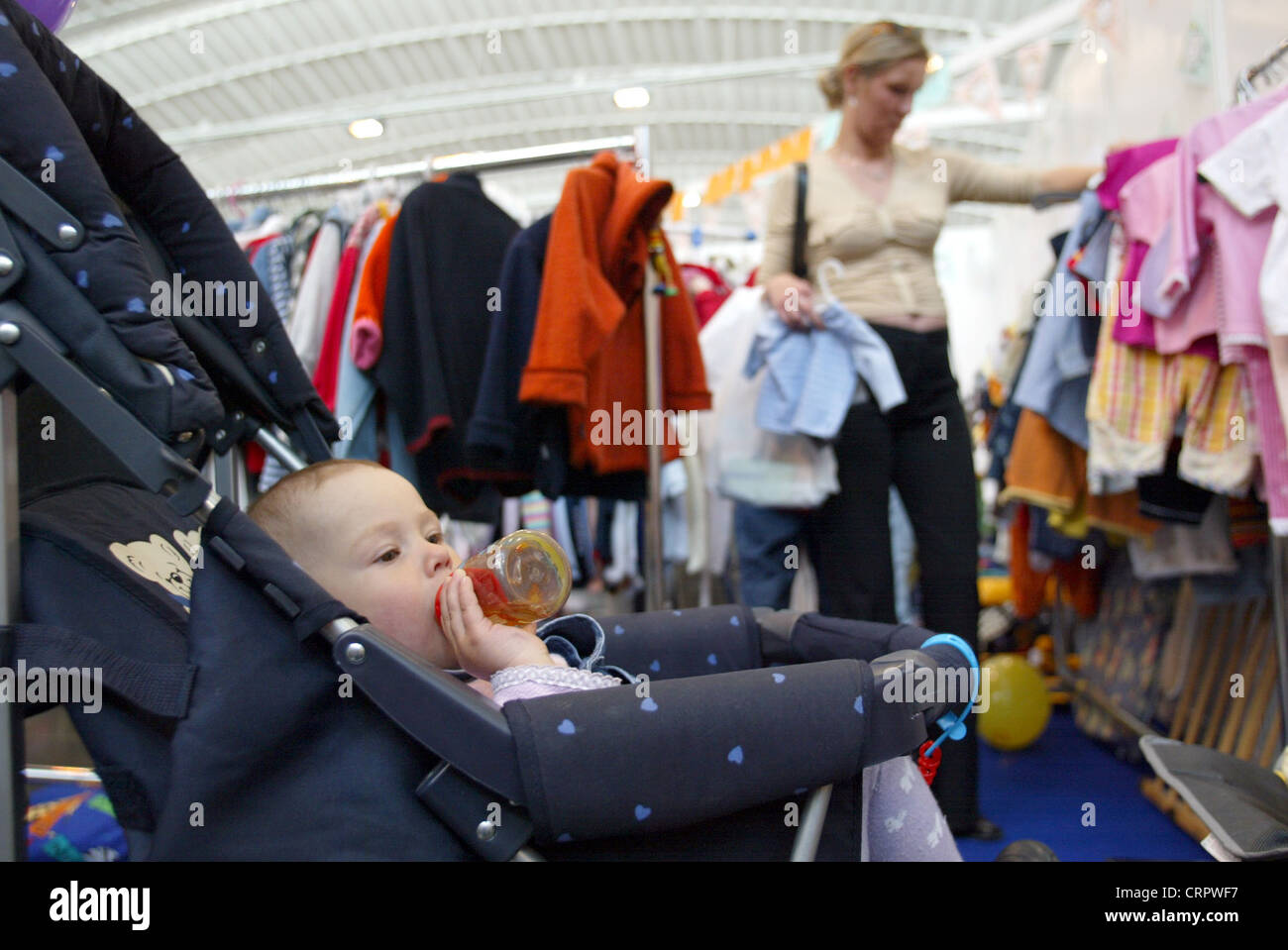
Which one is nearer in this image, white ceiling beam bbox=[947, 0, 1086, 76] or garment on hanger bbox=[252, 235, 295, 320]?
garment on hanger bbox=[252, 235, 295, 320]

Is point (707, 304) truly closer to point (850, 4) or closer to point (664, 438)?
point (664, 438)

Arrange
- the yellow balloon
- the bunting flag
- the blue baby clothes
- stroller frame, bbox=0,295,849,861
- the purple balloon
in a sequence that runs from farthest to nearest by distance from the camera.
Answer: the bunting flag, the yellow balloon, the blue baby clothes, the purple balloon, stroller frame, bbox=0,295,849,861

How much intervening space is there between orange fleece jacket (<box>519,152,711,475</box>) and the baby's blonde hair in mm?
885

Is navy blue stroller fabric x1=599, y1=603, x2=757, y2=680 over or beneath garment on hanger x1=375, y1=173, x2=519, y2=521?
beneath

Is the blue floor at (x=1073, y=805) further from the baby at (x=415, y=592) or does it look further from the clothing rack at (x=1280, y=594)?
the baby at (x=415, y=592)

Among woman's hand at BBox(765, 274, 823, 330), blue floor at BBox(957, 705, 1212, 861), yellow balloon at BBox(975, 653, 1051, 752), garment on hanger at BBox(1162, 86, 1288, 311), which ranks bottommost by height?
blue floor at BBox(957, 705, 1212, 861)

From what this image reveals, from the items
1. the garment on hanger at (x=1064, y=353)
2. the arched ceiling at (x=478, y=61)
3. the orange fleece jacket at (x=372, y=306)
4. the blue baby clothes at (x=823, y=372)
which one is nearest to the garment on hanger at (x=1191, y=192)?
the garment on hanger at (x=1064, y=353)

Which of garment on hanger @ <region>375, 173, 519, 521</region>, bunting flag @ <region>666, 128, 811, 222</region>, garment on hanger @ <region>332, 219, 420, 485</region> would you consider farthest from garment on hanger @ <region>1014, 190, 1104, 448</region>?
bunting flag @ <region>666, 128, 811, 222</region>

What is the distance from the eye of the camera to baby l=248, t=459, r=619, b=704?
1.06 metres

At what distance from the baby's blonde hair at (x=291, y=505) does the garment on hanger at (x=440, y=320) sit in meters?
1.06

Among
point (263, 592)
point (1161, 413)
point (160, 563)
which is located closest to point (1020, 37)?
point (1161, 413)

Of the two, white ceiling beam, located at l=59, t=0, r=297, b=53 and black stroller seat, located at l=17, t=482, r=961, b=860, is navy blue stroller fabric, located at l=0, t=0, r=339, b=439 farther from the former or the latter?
white ceiling beam, located at l=59, t=0, r=297, b=53

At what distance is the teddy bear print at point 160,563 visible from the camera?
1050 millimetres

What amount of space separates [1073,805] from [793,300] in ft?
4.62
